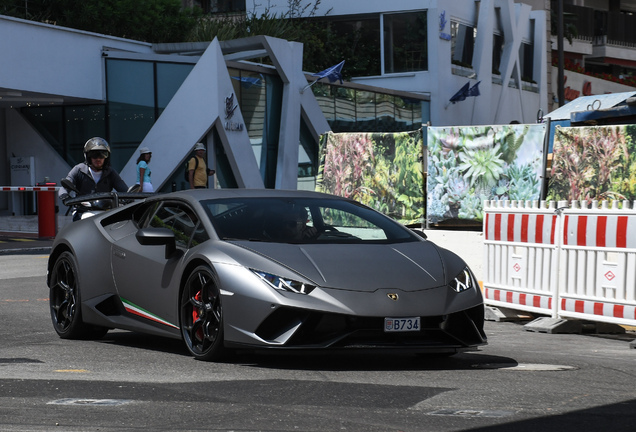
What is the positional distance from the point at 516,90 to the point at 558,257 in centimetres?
4566

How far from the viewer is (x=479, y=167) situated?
1579cm

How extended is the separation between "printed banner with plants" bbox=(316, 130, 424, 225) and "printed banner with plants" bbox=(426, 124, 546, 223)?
34 cm

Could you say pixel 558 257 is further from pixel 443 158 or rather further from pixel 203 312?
pixel 443 158

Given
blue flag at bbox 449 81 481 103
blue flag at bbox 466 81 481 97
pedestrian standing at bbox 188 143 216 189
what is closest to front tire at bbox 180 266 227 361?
pedestrian standing at bbox 188 143 216 189

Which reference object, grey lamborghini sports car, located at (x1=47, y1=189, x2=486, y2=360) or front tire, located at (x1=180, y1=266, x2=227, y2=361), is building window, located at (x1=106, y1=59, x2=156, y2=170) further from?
front tire, located at (x1=180, y1=266, x2=227, y2=361)

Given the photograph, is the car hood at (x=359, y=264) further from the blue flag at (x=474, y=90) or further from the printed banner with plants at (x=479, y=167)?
the blue flag at (x=474, y=90)

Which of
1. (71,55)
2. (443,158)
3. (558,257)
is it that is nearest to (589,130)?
(443,158)

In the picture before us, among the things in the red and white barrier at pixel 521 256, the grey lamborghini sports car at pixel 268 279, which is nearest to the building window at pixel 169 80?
the red and white barrier at pixel 521 256

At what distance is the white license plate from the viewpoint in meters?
7.37

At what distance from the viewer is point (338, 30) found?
48.1 meters

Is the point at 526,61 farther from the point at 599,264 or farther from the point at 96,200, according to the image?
the point at 599,264

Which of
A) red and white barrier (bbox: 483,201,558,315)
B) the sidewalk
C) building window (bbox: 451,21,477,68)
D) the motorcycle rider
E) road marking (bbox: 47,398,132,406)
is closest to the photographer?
road marking (bbox: 47,398,132,406)

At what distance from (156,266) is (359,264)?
63.0 inches

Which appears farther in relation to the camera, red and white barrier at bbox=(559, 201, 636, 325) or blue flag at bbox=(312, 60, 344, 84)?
blue flag at bbox=(312, 60, 344, 84)
